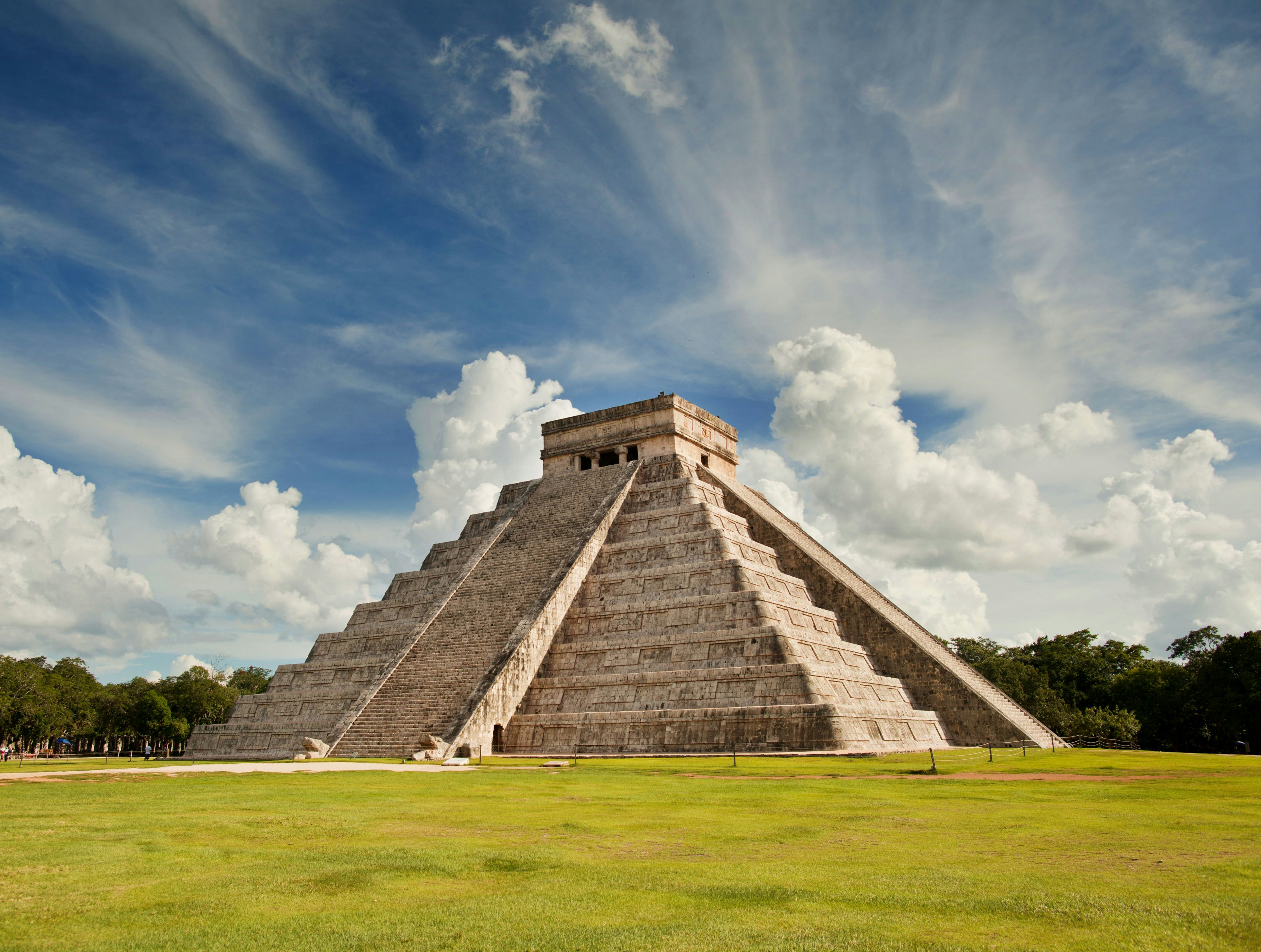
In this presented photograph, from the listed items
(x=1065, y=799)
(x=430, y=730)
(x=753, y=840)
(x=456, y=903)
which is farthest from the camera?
(x=430, y=730)

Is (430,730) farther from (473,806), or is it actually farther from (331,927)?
(331,927)

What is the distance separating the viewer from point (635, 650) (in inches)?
902

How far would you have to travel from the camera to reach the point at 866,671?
24297 millimetres

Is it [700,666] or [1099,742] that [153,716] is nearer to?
[700,666]

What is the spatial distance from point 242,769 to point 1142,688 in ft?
127

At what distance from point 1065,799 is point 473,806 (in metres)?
7.03

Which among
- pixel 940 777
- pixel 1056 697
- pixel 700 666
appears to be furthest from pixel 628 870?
pixel 1056 697

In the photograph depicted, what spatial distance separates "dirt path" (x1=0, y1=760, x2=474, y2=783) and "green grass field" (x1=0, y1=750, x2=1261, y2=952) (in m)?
2.89

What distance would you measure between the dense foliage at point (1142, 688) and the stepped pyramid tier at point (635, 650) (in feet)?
36.3

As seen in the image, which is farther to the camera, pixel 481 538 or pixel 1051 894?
pixel 481 538

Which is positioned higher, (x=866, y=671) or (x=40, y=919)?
(x=866, y=671)

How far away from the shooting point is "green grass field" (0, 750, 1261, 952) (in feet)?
15.9

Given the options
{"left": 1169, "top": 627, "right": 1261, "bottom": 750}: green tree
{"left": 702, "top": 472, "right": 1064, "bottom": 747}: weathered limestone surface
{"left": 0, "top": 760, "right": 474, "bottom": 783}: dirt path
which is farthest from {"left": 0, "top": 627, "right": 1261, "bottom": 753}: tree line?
{"left": 0, "top": 760, "right": 474, "bottom": 783}: dirt path

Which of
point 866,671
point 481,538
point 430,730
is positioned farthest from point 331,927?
point 481,538
